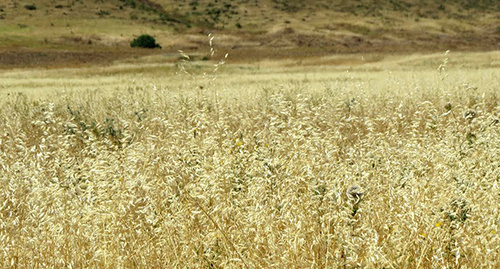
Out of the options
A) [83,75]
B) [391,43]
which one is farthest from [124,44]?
[391,43]

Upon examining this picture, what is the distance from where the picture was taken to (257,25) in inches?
2803

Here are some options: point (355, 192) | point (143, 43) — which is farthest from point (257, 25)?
point (355, 192)

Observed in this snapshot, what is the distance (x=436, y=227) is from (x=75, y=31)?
211ft

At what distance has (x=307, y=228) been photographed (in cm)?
353

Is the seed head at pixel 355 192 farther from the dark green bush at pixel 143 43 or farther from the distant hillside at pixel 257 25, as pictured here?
the dark green bush at pixel 143 43

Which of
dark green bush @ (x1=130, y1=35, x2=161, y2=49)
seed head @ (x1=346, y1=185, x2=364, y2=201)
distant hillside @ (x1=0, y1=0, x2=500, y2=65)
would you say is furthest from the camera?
distant hillside @ (x1=0, y1=0, x2=500, y2=65)

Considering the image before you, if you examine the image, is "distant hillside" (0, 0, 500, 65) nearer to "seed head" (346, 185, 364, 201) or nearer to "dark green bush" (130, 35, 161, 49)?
"dark green bush" (130, 35, 161, 49)

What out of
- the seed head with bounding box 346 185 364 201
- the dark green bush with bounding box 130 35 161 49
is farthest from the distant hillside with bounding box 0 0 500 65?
the seed head with bounding box 346 185 364 201

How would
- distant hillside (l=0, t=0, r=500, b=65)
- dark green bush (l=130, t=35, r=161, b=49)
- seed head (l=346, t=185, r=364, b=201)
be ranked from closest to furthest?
seed head (l=346, t=185, r=364, b=201) → dark green bush (l=130, t=35, r=161, b=49) → distant hillside (l=0, t=0, r=500, b=65)

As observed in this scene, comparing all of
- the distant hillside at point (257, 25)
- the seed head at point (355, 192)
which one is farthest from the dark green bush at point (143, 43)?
the seed head at point (355, 192)

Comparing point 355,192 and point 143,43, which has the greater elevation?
point 143,43

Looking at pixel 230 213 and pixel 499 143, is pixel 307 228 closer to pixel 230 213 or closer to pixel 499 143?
pixel 230 213

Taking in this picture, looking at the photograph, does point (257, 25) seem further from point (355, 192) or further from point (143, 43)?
point (355, 192)

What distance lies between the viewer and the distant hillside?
5672 centimetres
